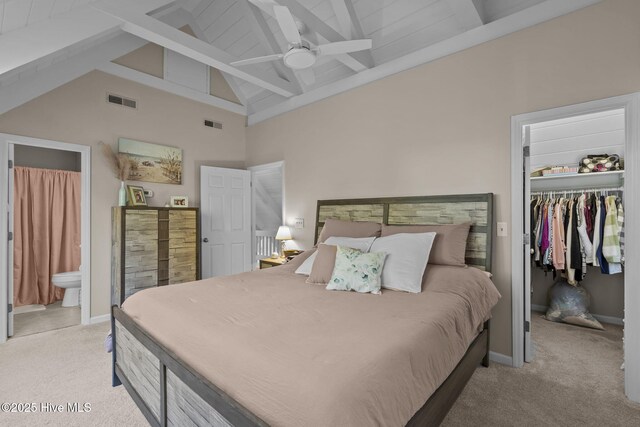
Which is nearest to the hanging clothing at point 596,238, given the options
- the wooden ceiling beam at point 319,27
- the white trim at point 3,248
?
the wooden ceiling beam at point 319,27

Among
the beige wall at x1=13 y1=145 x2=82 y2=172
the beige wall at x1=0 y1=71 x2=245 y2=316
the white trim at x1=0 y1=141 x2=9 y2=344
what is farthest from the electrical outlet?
the beige wall at x1=13 y1=145 x2=82 y2=172

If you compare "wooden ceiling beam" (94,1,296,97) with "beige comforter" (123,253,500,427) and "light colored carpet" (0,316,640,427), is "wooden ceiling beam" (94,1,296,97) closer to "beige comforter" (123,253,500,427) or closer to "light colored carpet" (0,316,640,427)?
"beige comforter" (123,253,500,427)

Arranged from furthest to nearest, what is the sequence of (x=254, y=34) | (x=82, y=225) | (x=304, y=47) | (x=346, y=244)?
1. (x=254, y=34)
2. (x=82, y=225)
3. (x=346, y=244)
4. (x=304, y=47)

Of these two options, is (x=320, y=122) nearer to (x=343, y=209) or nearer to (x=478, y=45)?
(x=343, y=209)

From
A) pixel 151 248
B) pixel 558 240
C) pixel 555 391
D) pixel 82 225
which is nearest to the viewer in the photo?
pixel 555 391

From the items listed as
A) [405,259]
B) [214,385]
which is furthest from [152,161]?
[214,385]

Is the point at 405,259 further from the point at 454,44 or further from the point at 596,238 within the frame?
the point at 596,238

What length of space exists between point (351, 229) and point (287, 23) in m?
1.89

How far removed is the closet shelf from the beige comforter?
224 centimetres

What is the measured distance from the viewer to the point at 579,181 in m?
3.60

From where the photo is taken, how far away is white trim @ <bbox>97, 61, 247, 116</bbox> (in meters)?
3.82

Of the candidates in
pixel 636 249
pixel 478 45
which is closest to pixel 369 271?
pixel 636 249

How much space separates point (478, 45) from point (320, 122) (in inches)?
75.9

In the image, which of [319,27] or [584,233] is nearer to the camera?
[319,27]
